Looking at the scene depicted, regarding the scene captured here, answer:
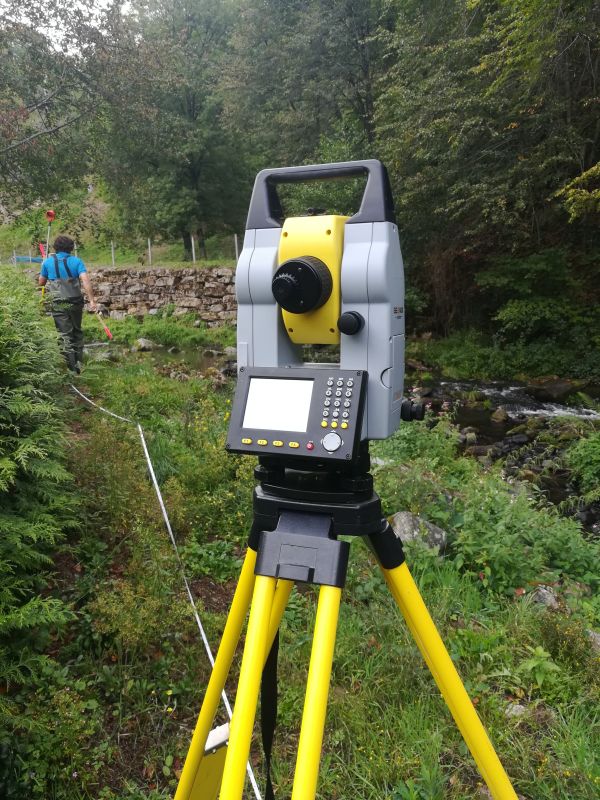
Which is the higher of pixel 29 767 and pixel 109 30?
pixel 109 30

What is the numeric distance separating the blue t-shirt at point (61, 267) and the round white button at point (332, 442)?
5721 mm

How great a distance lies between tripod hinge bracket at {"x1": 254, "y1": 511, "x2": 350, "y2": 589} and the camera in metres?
1.02

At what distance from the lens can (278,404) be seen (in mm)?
1128

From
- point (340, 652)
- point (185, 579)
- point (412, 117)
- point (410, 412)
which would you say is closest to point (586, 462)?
point (340, 652)

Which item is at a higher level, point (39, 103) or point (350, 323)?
point (39, 103)

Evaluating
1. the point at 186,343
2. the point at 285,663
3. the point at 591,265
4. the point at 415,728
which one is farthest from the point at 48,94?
the point at 591,265

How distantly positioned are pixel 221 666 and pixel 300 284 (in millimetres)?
915

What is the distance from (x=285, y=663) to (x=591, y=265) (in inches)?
506

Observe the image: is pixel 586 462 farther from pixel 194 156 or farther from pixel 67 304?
pixel 194 156

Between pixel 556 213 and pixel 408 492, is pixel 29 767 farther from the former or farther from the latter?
pixel 556 213

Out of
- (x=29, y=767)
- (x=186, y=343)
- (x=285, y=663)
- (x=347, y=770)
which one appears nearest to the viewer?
(x=29, y=767)

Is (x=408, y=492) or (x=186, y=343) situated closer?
(x=408, y=492)

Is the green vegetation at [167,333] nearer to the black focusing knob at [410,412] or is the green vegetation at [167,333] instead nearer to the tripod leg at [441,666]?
the black focusing knob at [410,412]

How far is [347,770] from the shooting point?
1.88 meters
